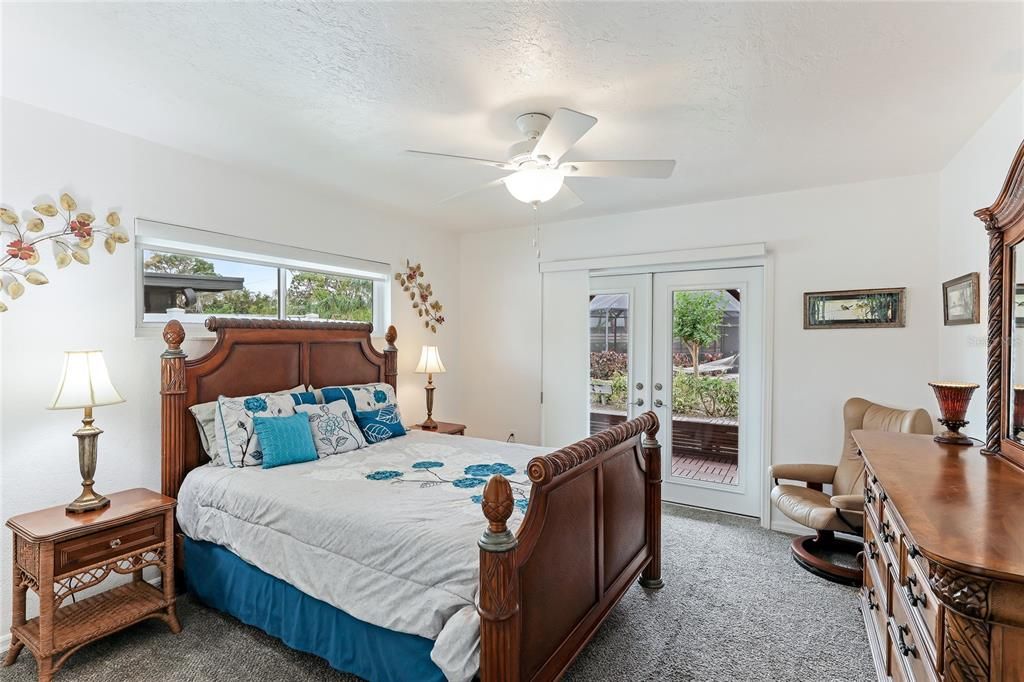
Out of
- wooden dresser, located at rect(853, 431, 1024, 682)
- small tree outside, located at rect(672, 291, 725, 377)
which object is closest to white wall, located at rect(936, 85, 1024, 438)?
wooden dresser, located at rect(853, 431, 1024, 682)

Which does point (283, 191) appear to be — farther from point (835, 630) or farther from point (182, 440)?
point (835, 630)

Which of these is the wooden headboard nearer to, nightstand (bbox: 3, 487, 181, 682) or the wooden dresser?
nightstand (bbox: 3, 487, 181, 682)

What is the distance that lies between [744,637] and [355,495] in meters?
1.97

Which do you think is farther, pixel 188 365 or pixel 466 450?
pixel 466 450

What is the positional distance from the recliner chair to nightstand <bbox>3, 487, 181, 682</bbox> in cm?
349

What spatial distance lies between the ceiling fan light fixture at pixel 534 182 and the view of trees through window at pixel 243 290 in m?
2.12

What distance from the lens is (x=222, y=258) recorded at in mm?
3264

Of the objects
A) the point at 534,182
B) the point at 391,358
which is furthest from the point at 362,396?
the point at 534,182

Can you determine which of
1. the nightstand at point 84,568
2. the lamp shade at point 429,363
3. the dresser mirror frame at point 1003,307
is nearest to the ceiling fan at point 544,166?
the dresser mirror frame at point 1003,307

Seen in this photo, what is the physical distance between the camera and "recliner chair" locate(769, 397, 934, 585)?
287cm

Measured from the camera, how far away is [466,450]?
3.14 meters

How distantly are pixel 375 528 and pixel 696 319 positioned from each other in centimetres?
313

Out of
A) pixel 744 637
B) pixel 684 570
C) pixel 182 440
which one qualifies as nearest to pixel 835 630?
pixel 744 637

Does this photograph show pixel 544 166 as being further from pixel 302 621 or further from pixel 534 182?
pixel 302 621
